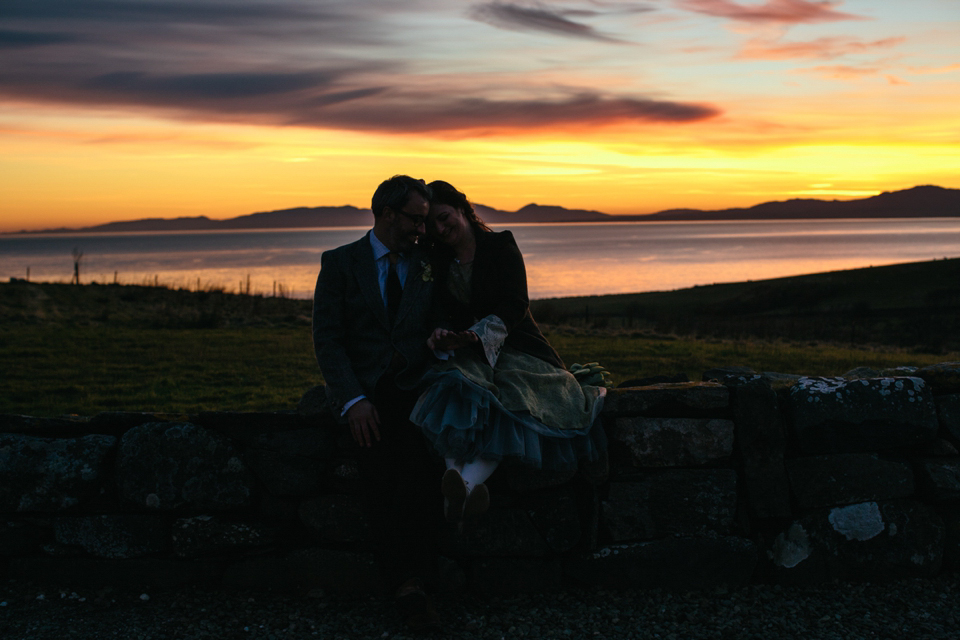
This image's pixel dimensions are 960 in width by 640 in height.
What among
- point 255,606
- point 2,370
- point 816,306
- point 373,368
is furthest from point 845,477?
point 816,306

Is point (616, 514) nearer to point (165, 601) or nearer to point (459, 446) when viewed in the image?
point (459, 446)

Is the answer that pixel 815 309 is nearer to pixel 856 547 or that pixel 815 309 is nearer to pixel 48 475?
pixel 856 547


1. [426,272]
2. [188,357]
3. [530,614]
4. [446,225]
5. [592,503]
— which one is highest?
[446,225]

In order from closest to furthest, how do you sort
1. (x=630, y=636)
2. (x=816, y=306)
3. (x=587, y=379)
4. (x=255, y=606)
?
(x=630, y=636)
(x=255, y=606)
(x=587, y=379)
(x=816, y=306)

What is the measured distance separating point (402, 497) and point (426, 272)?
115 cm

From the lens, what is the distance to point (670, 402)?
3.62m

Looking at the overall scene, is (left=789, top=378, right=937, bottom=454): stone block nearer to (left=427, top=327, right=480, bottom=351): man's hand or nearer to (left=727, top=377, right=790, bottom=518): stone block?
(left=727, top=377, right=790, bottom=518): stone block

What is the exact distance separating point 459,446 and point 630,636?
112 cm

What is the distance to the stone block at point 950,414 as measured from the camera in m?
3.70

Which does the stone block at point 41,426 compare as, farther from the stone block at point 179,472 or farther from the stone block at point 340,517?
the stone block at point 340,517

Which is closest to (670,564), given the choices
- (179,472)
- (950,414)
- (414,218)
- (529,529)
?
(529,529)

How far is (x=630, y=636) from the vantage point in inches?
124

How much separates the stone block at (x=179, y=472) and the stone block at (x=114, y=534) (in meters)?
0.12

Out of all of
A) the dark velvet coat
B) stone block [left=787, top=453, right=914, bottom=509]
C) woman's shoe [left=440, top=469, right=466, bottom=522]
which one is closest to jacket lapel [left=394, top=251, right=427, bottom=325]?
the dark velvet coat
